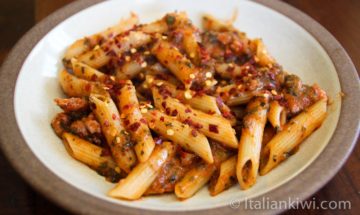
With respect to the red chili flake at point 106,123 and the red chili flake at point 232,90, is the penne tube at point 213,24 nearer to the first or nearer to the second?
the red chili flake at point 232,90

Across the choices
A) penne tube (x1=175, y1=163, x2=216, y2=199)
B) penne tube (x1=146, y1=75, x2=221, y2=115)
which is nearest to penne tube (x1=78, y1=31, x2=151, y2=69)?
penne tube (x1=146, y1=75, x2=221, y2=115)

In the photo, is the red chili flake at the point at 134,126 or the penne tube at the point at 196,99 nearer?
the red chili flake at the point at 134,126

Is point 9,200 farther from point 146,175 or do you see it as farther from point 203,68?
point 203,68

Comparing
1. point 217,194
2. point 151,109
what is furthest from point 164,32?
point 217,194

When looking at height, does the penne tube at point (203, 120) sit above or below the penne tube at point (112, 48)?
above

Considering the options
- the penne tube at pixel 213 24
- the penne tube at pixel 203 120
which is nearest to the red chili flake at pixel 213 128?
the penne tube at pixel 203 120

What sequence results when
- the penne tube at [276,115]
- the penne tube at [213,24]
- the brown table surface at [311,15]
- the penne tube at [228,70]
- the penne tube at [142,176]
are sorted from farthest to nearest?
the penne tube at [213,24] → the penne tube at [228,70] → the penne tube at [276,115] → the brown table surface at [311,15] → the penne tube at [142,176]
